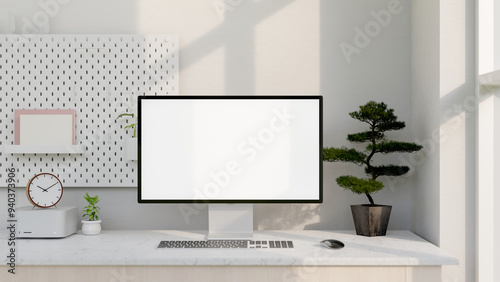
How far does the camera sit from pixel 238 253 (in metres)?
1.56

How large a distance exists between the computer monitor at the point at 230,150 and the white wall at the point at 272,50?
0.98 ft

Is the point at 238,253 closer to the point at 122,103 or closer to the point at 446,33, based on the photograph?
the point at 122,103

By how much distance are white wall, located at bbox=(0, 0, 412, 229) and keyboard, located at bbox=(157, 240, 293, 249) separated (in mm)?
380

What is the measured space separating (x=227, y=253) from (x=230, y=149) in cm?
41

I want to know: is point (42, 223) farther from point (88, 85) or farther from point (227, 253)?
point (227, 253)

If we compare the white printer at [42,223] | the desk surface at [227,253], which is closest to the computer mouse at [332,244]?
the desk surface at [227,253]

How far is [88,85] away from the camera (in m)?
2.09

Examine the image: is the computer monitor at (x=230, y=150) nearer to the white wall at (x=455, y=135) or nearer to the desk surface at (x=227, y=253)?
the desk surface at (x=227, y=253)

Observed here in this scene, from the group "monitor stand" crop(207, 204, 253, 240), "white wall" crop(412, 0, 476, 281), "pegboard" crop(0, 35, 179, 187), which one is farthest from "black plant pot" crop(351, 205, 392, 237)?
"pegboard" crop(0, 35, 179, 187)

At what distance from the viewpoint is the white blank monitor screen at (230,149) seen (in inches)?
71.2

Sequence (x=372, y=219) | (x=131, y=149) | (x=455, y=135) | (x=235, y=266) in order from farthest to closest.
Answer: (x=131, y=149) → (x=372, y=219) → (x=455, y=135) → (x=235, y=266)

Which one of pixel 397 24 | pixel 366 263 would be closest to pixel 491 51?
pixel 397 24

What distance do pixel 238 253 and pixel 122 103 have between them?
886 mm

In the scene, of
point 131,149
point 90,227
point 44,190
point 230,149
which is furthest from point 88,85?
point 230,149
